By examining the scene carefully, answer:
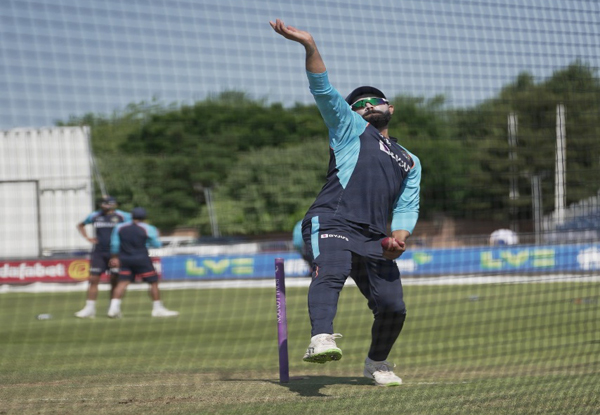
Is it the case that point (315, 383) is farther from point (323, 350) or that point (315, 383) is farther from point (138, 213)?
point (138, 213)

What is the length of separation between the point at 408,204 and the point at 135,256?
8318 millimetres

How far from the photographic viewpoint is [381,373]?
607cm

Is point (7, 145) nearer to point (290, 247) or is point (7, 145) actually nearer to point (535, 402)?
point (535, 402)

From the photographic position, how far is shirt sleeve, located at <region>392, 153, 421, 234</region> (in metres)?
5.85

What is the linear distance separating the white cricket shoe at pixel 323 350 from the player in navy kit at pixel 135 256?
8.73m

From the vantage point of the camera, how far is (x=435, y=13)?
25.7 ft

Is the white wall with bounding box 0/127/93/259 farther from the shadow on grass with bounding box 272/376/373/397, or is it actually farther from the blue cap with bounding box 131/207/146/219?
the shadow on grass with bounding box 272/376/373/397

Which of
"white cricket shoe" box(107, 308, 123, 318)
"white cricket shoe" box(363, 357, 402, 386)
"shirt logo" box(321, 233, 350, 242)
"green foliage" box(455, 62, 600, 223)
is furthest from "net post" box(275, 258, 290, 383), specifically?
"white cricket shoe" box(107, 308, 123, 318)

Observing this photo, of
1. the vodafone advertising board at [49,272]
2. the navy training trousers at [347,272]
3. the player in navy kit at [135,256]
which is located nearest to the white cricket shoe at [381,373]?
the navy training trousers at [347,272]

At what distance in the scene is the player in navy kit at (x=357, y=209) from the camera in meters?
5.20

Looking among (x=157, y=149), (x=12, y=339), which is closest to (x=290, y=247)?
(x=12, y=339)

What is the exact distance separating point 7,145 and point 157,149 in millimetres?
1273

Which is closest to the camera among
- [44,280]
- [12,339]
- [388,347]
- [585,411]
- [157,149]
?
[585,411]

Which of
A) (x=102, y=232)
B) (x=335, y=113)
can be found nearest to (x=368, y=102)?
(x=335, y=113)
